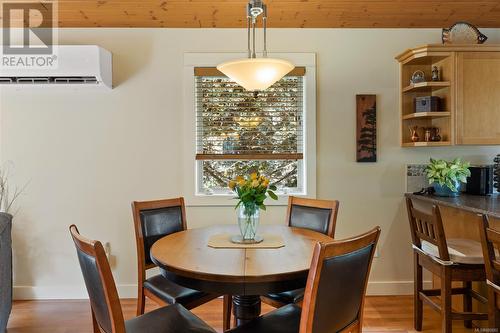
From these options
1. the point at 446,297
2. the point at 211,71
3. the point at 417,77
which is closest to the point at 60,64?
the point at 211,71

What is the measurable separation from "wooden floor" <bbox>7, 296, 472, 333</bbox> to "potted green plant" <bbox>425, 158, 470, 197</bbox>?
3.23 ft

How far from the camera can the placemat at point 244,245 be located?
5.88ft

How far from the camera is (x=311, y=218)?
2.40 meters

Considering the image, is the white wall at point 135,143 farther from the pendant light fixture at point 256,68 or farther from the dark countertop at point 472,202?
the pendant light fixture at point 256,68

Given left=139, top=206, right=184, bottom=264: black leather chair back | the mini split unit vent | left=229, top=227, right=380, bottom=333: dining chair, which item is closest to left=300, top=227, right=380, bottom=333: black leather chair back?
left=229, top=227, right=380, bottom=333: dining chair

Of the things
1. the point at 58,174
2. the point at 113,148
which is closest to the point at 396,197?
the point at 113,148

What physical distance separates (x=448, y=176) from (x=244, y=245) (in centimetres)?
182

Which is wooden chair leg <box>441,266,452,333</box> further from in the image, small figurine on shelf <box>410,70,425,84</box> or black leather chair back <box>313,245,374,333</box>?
small figurine on shelf <box>410,70,425,84</box>

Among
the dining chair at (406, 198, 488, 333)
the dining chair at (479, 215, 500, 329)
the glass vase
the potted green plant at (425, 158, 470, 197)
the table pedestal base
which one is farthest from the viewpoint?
the potted green plant at (425, 158, 470, 197)

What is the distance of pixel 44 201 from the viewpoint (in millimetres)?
2955

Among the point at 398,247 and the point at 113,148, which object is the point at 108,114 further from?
the point at 398,247

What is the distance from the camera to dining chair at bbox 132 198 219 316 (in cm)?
192

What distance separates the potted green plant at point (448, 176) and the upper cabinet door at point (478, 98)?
0.72 feet

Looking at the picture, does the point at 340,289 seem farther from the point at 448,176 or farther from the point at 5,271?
the point at 5,271
